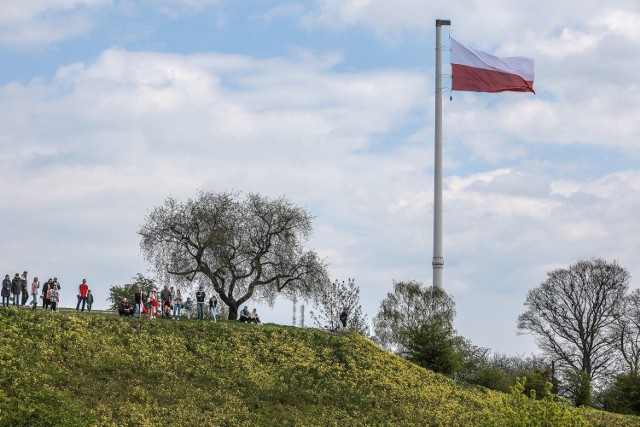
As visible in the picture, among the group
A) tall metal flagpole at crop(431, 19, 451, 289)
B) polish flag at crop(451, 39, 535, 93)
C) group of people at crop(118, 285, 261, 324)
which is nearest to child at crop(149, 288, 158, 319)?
group of people at crop(118, 285, 261, 324)

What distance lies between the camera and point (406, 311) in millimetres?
85812

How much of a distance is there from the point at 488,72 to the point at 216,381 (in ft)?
85.3

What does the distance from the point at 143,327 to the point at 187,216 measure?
17.5m

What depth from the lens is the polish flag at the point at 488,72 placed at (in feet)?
200

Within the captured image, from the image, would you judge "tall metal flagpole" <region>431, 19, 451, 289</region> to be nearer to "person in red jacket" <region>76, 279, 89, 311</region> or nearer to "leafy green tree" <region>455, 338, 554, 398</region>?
"leafy green tree" <region>455, 338, 554, 398</region>

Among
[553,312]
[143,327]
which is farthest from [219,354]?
[553,312]

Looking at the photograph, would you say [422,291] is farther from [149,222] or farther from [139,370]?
[139,370]

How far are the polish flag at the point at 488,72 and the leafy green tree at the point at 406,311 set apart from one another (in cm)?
2614

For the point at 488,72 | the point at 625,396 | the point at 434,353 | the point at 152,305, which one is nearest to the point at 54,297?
the point at 152,305

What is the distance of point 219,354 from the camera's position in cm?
5391

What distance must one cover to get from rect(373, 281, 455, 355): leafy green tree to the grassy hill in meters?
20.6

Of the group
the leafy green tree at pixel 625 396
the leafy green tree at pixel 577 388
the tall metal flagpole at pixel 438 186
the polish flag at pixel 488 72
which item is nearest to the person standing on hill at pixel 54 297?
the tall metal flagpole at pixel 438 186

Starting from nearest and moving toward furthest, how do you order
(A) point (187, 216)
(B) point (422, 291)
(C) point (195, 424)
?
(C) point (195, 424)
(A) point (187, 216)
(B) point (422, 291)

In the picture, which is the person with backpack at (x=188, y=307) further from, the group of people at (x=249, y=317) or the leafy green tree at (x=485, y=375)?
the leafy green tree at (x=485, y=375)
